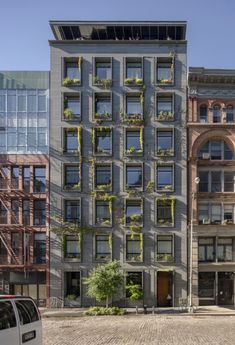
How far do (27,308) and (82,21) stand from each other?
40.5 m

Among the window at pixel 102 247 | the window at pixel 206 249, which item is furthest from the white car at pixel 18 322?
the window at pixel 206 249

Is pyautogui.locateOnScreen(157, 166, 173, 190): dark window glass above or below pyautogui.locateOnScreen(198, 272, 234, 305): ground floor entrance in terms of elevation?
above

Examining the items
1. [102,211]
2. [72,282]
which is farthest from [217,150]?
[72,282]

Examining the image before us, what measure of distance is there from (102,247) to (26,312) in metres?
34.8

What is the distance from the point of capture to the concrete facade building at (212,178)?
147ft

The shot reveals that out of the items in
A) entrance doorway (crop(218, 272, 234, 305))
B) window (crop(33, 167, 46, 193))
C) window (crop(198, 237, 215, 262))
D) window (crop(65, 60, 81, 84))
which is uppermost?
window (crop(65, 60, 81, 84))

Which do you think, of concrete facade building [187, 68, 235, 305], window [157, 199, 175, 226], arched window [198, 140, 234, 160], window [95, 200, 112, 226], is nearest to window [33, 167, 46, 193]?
window [95, 200, 112, 226]

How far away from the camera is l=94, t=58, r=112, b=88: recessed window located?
46.4 m

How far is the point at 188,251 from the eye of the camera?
147ft

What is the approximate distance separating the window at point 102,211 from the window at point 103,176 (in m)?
1.60

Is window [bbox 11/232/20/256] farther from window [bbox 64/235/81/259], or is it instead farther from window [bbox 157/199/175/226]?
window [bbox 157/199/175/226]

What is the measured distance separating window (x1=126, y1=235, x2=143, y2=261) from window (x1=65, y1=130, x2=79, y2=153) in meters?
10.2

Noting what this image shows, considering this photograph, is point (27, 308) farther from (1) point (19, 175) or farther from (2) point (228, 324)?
(1) point (19, 175)

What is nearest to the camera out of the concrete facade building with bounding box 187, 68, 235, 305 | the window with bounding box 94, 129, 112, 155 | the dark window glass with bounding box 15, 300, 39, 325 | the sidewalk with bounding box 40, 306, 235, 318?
the dark window glass with bounding box 15, 300, 39, 325
